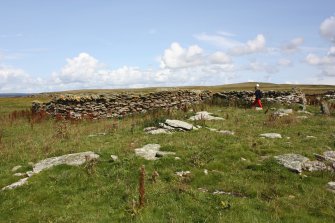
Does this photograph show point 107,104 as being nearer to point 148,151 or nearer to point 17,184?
point 148,151

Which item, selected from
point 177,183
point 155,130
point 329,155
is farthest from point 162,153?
point 329,155

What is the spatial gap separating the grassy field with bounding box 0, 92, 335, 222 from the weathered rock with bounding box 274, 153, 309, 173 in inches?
10.7

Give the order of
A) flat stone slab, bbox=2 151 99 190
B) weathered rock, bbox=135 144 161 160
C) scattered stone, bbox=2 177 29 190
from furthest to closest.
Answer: weathered rock, bbox=135 144 161 160, flat stone slab, bbox=2 151 99 190, scattered stone, bbox=2 177 29 190

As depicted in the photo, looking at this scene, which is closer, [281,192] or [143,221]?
[143,221]

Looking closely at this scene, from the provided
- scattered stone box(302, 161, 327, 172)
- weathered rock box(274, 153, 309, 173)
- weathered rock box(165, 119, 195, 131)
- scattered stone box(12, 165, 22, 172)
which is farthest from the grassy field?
weathered rock box(165, 119, 195, 131)

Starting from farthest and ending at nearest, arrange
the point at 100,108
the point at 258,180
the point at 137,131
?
the point at 100,108 → the point at 137,131 → the point at 258,180

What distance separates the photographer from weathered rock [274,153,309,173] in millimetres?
11562

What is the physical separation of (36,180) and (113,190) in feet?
8.61

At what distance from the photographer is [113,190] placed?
406 inches

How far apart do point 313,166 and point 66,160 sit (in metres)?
8.39

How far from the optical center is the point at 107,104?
27.9 metres

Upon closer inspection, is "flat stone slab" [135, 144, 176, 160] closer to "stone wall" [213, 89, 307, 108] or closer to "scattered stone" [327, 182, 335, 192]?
"scattered stone" [327, 182, 335, 192]

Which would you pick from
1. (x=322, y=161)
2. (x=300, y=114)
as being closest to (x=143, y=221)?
(x=322, y=161)

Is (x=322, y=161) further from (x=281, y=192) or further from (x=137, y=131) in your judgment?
(x=137, y=131)
